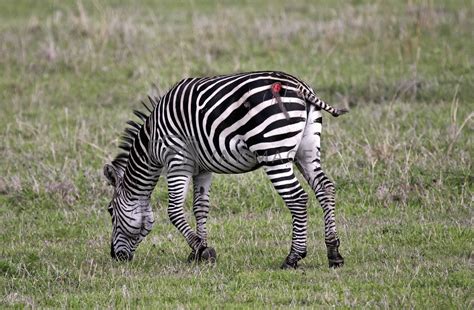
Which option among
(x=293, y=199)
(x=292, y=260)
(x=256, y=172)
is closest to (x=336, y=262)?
(x=292, y=260)

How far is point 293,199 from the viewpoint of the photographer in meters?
7.98

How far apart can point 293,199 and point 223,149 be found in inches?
30.7

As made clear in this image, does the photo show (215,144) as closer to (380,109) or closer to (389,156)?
(389,156)

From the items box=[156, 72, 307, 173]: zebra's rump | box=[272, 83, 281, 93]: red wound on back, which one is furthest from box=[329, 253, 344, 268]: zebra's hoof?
box=[272, 83, 281, 93]: red wound on back

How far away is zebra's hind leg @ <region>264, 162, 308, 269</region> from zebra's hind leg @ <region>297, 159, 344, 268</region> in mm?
228

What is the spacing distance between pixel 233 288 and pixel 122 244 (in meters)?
1.76

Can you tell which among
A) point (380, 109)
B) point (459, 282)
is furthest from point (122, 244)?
point (380, 109)

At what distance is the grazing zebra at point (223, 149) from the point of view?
7840 millimetres

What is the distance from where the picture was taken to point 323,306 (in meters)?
6.88

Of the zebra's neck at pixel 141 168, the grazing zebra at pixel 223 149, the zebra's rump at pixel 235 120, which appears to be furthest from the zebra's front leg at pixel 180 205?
the zebra's neck at pixel 141 168

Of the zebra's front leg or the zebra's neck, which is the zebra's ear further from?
the zebra's front leg

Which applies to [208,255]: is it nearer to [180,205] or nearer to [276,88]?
[180,205]

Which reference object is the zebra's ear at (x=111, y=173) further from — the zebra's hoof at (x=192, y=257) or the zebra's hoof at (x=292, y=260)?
the zebra's hoof at (x=292, y=260)

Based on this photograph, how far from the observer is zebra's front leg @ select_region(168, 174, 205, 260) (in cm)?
854
